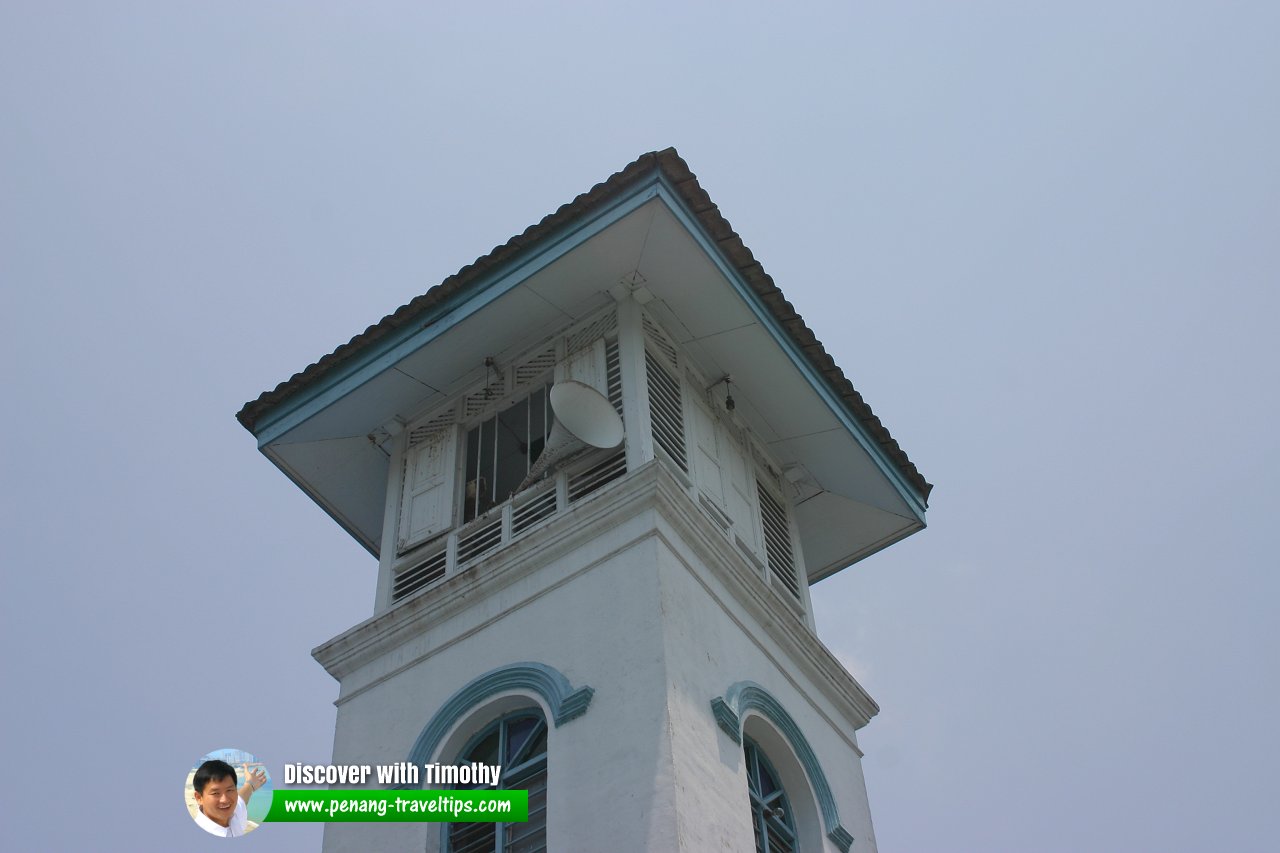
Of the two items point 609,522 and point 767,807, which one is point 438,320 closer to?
point 609,522

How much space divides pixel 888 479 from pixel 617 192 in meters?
4.69

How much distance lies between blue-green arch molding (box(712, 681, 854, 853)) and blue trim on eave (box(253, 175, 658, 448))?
4595 millimetres

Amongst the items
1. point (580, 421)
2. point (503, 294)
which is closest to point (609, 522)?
point (580, 421)

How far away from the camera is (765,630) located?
1452 centimetres

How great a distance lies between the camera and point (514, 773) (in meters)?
12.6

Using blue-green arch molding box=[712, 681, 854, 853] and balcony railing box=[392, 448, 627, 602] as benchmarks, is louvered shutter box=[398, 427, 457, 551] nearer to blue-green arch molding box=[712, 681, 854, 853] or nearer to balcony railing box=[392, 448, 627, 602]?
balcony railing box=[392, 448, 627, 602]

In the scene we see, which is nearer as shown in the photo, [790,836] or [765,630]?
[790,836]

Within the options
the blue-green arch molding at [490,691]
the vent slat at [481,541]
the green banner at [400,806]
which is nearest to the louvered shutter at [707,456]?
the vent slat at [481,541]

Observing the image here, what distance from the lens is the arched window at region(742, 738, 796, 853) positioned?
12922 millimetres

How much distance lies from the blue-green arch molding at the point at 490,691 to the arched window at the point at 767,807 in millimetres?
1687

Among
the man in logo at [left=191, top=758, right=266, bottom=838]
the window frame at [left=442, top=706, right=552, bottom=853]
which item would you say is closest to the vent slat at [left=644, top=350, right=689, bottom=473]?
the window frame at [left=442, top=706, right=552, bottom=853]

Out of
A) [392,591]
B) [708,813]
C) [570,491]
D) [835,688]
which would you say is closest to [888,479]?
[835,688]

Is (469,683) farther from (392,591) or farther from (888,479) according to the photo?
(888,479)

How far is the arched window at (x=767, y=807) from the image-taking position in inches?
509
